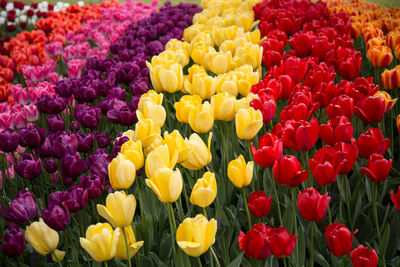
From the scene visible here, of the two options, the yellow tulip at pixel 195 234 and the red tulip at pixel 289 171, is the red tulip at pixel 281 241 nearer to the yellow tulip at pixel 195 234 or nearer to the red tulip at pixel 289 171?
the yellow tulip at pixel 195 234

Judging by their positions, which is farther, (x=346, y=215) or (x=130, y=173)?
(x=346, y=215)

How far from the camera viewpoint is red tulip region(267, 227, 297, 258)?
136 centimetres

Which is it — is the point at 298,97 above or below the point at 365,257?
above

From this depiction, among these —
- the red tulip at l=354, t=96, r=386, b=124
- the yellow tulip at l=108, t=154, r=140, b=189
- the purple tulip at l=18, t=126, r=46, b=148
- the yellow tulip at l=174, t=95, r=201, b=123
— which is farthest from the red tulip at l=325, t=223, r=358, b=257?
the purple tulip at l=18, t=126, r=46, b=148

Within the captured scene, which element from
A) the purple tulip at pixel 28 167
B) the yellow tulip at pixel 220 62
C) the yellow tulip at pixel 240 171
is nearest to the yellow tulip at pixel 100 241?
the yellow tulip at pixel 240 171

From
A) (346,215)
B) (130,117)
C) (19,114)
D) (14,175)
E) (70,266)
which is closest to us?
(70,266)

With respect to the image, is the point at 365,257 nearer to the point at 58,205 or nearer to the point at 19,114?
the point at 58,205

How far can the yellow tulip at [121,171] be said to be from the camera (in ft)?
5.49

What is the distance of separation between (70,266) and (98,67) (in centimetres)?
263

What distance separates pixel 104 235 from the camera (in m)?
1.43

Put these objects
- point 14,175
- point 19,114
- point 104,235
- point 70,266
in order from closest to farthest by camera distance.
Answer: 1. point 104,235
2. point 70,266
3. point 14,175
4. point 19,114

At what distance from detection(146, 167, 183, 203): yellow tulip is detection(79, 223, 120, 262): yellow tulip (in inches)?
8.4

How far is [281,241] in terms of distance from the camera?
1360 millimetres

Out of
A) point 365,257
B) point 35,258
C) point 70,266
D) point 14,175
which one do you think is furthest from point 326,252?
point 14,175
